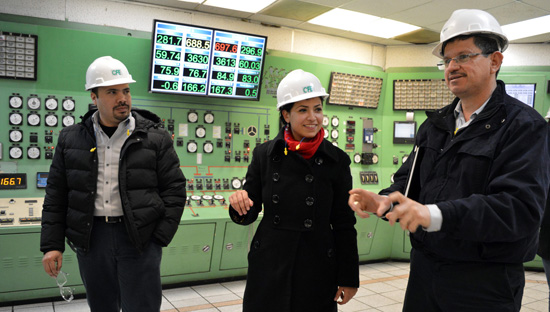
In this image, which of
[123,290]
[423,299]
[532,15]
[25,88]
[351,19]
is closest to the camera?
[423,299]

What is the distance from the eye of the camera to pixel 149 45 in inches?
179

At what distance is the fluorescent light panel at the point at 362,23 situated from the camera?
210 inches

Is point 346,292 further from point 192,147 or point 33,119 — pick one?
point 33,119

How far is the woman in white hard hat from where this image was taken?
198cm

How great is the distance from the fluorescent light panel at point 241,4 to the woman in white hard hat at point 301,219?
3.12 meters

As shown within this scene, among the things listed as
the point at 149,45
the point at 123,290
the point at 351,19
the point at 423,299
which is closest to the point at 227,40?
the point at 149,45

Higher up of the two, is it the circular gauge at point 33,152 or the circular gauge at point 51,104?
the circular gauge at point 51,104

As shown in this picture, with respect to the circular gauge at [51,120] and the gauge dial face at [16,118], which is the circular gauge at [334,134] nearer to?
the circular gauge at [51,120]

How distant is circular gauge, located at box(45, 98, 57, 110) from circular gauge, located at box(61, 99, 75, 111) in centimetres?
7

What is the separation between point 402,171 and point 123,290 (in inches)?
68.6

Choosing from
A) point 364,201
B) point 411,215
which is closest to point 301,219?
point 364,201

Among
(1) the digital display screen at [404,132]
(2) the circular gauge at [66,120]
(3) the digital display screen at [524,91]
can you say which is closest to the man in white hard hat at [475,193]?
(2) the circular gauge at [66,120]

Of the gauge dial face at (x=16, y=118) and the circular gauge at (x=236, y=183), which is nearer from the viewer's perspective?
→ the gauge dial face at (x=16, y=118)

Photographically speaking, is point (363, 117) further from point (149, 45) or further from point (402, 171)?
point (402, 171)
